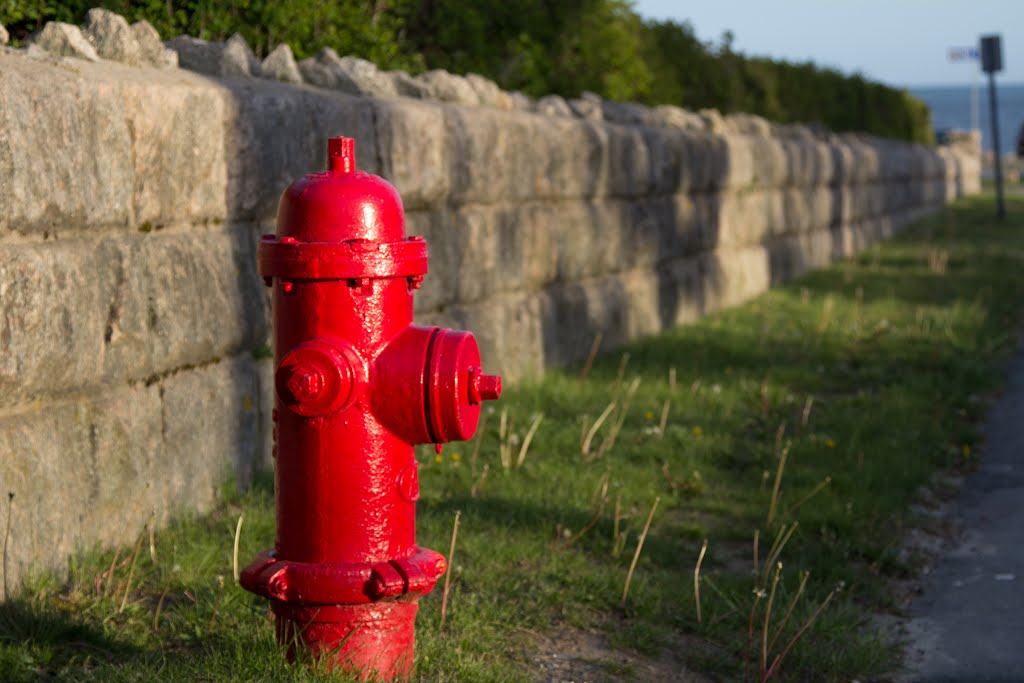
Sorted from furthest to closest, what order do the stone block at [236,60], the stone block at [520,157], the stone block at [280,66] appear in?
the stone block at [520,157] < the stone block at [280,66] < the stone block at [236,60]

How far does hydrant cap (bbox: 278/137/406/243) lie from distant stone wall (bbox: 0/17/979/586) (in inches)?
38.6

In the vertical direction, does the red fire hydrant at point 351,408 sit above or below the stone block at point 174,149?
below

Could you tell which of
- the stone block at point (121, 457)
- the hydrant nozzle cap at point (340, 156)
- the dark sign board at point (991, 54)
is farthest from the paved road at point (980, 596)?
the dark sign board at point (991, 54)

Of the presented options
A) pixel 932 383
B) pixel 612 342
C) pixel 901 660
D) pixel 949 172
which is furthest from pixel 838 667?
pixel 949 172

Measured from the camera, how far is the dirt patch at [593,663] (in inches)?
132

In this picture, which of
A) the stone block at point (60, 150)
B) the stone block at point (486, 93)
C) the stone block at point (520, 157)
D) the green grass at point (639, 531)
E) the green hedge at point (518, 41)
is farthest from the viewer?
the stone block at point (486, 93)

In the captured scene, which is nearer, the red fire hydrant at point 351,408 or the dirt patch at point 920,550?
the red fire hydrant at point 351,408

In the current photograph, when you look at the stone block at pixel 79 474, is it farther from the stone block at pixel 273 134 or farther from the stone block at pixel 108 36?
the stone block at pixel 108 36

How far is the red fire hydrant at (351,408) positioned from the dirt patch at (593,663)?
2.01 feet

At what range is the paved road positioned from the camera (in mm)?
3643

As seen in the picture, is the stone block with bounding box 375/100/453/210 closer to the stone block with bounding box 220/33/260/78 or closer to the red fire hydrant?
the stone block with bounding box 220/33/260/78

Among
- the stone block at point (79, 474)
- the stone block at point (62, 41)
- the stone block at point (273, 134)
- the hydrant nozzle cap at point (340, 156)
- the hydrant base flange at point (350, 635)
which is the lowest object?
the hydrant base flange at point (350, 635)

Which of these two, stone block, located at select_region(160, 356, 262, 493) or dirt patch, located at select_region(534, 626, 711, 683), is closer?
dirt patch, located at select_region(534, 626, 711, 683)

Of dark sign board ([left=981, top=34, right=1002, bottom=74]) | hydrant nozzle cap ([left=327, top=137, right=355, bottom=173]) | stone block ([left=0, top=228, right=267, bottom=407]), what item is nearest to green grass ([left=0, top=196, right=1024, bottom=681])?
stone block ([left=0, top=228, right=267, bottom=407])
